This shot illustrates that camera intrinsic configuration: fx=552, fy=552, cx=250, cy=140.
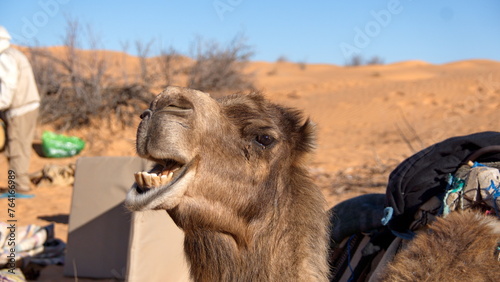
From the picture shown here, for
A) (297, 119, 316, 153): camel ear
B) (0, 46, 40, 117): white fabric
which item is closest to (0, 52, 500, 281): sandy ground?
(0, 46, 40, 117): white fabric

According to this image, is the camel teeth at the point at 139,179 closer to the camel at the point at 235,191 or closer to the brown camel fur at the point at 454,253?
the camel at the point at 235,191

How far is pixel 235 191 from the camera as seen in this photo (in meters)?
2.59

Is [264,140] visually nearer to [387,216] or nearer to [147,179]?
[147,179]

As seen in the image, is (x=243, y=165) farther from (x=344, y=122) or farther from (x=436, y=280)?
(x=344, y=122)

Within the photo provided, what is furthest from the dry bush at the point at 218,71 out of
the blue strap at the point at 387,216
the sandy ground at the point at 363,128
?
the blue strap at the point at 387,216

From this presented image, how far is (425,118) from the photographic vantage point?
16.8m

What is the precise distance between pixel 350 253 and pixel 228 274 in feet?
4.46

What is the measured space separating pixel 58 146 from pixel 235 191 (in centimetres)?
1043

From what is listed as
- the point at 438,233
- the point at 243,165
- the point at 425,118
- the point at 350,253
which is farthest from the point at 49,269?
the point at 425,118

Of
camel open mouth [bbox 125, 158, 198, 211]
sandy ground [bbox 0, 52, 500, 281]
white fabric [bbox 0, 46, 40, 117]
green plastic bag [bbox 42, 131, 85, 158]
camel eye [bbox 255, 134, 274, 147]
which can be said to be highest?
camel eye [bbox 255, 134, 274, 147]

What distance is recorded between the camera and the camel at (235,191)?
242 centimetres

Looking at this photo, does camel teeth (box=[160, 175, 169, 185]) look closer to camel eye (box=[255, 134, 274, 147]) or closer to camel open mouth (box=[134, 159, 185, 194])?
camel open mouth (box=[134, 159, 185, 194])

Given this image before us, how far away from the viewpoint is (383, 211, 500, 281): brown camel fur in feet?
7.38

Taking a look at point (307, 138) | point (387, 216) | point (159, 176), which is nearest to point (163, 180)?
point (159, 176)
